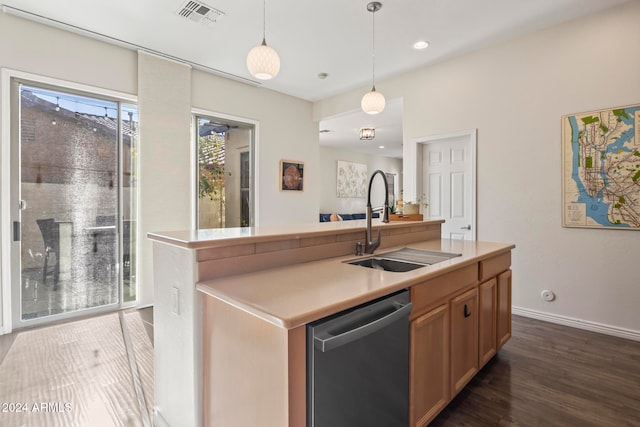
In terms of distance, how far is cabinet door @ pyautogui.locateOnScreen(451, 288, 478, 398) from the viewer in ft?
5.89

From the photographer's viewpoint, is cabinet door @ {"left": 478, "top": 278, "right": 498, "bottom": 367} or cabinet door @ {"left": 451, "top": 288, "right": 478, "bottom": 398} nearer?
cabinet door @ {"left": 451, "top": 288, "right": 478, "bottom": 398}

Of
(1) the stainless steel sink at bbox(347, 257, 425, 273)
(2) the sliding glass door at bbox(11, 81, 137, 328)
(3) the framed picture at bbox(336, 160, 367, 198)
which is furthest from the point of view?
(3) the framed picture at bbox(336, 160, 367, 198)

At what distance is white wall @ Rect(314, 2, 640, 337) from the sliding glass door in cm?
392

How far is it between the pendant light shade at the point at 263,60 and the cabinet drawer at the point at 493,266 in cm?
202

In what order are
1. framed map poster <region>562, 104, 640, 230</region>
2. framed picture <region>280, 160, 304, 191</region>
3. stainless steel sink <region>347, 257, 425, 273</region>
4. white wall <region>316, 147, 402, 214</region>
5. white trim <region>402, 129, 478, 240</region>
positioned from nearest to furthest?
stainless steel sink <region>347, 257, 425, 273</region> < framed map poster <region>562, 104, 640, 230</region> < white trim <region>402, 129, 478, 240</region> < framed picture <region>280, 160, 304, 191</region> < white wall <region>316, 147, 402, 214</region>

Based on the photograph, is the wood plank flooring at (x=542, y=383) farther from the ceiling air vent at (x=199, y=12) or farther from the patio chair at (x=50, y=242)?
the ceiling air vent at (x=199, y=12)

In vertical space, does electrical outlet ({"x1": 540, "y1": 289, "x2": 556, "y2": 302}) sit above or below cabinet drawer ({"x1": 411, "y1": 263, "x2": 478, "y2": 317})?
below

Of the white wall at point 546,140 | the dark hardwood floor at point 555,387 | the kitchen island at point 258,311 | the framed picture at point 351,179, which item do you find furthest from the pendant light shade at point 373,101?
the framed picture at point 351,179

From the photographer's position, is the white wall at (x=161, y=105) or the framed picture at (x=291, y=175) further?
the framed picture at (x=291, y=175)

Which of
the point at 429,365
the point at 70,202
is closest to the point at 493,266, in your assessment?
the point at 429,365

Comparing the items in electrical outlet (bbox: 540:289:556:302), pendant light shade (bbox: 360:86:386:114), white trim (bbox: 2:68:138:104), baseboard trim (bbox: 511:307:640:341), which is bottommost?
baseboard trim (bbox: 511:307:640:341)

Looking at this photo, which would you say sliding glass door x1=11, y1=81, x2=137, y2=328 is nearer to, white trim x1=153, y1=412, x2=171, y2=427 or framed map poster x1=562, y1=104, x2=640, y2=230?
white trim x1=153, y1=412, x2=171, y2=427

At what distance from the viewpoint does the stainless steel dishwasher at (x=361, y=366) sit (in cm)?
108

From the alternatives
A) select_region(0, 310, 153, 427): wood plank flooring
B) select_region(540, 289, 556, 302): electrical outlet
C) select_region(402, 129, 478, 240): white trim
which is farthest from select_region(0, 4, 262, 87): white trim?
select_region(540, 289, 556, 302): electrical outlet
